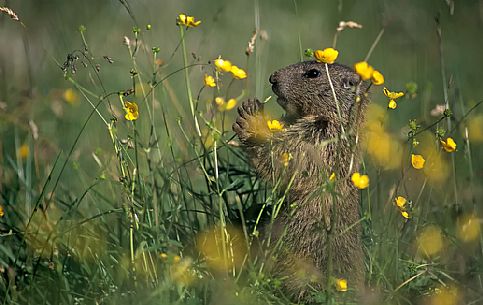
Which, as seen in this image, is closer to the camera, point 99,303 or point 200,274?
point 99,303

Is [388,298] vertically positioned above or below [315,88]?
below

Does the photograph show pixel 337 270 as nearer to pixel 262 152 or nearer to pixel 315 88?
pixel 262 152

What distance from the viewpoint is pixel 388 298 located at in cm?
373

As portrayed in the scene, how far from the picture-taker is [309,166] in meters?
4.31

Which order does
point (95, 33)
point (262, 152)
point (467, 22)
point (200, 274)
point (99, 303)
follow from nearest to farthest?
point (99, 303), point (200, 274), point (262, 152), point (95, 33), point (467, 22)

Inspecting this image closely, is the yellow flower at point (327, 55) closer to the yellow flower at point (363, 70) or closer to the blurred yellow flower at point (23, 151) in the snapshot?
the yellow flower at point (363, 70)

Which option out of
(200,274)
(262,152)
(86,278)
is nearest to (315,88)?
(262,152)

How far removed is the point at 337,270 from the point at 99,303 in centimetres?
110

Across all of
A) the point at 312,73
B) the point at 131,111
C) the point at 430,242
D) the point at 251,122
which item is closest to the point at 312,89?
the point at 312,73

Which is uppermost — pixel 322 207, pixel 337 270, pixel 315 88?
pixel 315 88

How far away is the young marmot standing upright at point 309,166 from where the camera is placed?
160 inches

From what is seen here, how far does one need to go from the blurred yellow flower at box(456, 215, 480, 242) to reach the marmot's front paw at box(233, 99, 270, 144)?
3.42ft

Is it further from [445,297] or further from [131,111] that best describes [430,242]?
[131,111]

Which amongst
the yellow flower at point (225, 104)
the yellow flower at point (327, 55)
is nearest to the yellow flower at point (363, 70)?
the yellow flower at point (327, 55)
